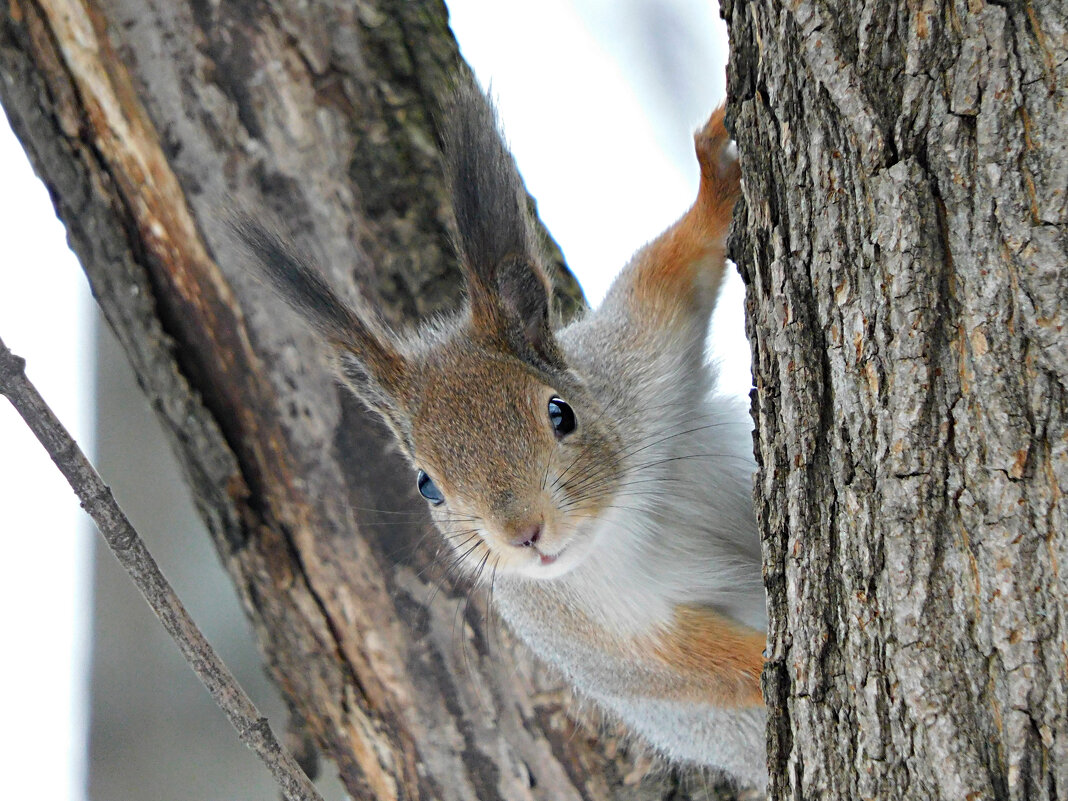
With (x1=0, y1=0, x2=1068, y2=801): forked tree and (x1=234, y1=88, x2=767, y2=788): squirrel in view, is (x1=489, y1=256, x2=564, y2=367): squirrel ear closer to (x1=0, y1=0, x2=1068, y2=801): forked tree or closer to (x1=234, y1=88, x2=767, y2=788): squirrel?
(x1=234, y1=88, x2=767, y2=788): squirrel

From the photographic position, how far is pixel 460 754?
2.30 metres

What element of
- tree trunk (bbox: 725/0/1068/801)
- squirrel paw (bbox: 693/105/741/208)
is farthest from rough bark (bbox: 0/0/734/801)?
tree trunk (bbox: 725/0/1068/801)

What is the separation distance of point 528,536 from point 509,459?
0.18m

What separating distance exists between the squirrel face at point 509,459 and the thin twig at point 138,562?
1.84 ft

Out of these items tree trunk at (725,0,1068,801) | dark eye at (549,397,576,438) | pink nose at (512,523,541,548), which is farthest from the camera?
dark eye at (549,397,576,438)

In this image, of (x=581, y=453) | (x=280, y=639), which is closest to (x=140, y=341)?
(x=280, y=639)

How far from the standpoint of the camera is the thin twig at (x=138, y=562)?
1476 millimetres

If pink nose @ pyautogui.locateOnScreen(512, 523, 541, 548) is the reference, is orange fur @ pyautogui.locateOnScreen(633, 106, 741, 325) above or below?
above

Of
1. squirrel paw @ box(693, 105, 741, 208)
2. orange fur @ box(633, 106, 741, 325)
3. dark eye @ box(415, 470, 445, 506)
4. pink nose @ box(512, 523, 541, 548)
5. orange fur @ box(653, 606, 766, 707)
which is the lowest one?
→ orange fur @ box(653, 606, 766, 707)

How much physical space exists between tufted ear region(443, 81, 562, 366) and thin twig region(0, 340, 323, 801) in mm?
877

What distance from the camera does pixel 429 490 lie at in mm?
2146

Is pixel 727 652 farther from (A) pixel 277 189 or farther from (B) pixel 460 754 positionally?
(A) pixel 277 189

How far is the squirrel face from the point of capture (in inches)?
76.1

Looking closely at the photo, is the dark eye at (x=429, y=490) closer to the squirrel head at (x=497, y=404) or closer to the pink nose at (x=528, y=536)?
the squirrel head at (x=497, y=404)
